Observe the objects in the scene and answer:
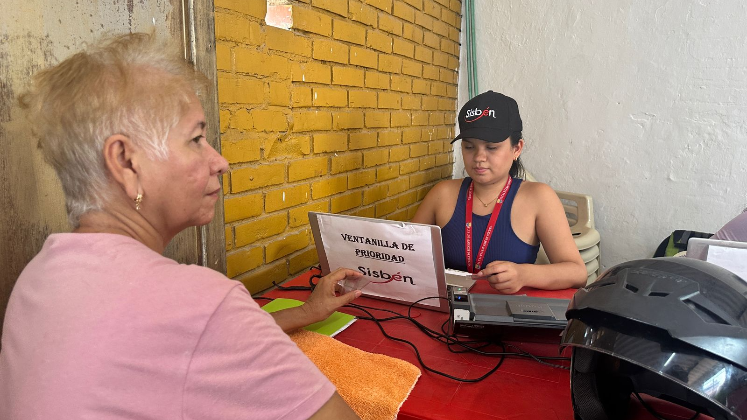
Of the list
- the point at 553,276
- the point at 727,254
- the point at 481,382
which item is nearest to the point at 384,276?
the point at 481,382

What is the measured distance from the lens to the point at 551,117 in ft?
10.5

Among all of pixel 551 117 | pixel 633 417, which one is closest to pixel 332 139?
pixel 633 417

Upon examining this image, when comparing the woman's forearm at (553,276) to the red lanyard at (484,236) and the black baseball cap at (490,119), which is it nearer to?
the red lanyard at (484,236)

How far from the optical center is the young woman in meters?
1.87

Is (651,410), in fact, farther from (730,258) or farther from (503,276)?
(503,276)

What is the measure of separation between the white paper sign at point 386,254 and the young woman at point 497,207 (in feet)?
1.59

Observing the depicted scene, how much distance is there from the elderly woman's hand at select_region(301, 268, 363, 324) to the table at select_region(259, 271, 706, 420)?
0.24 feet

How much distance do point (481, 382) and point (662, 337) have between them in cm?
37

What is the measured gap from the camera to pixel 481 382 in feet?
3.31

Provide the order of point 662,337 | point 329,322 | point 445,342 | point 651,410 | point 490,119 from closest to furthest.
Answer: point 662,337 < point 651,410 < point 445,342 < point 329,322 < point 490,119

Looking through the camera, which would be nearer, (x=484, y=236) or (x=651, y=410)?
(x=651, y=410)

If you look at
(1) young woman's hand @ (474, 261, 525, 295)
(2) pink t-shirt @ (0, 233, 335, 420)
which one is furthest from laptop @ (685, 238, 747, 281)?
(2) pink t-shirt @ (0, 233, 335, 420)

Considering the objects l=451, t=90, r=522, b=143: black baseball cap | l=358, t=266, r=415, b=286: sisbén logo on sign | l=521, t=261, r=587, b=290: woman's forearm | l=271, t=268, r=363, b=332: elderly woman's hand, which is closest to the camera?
l=271, t=268, r=363, b=332: elderly woman's hand

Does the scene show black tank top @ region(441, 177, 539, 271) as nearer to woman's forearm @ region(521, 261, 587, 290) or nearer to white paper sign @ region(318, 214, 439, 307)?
woman's forearm @ region(521, 261, 587, 290)
